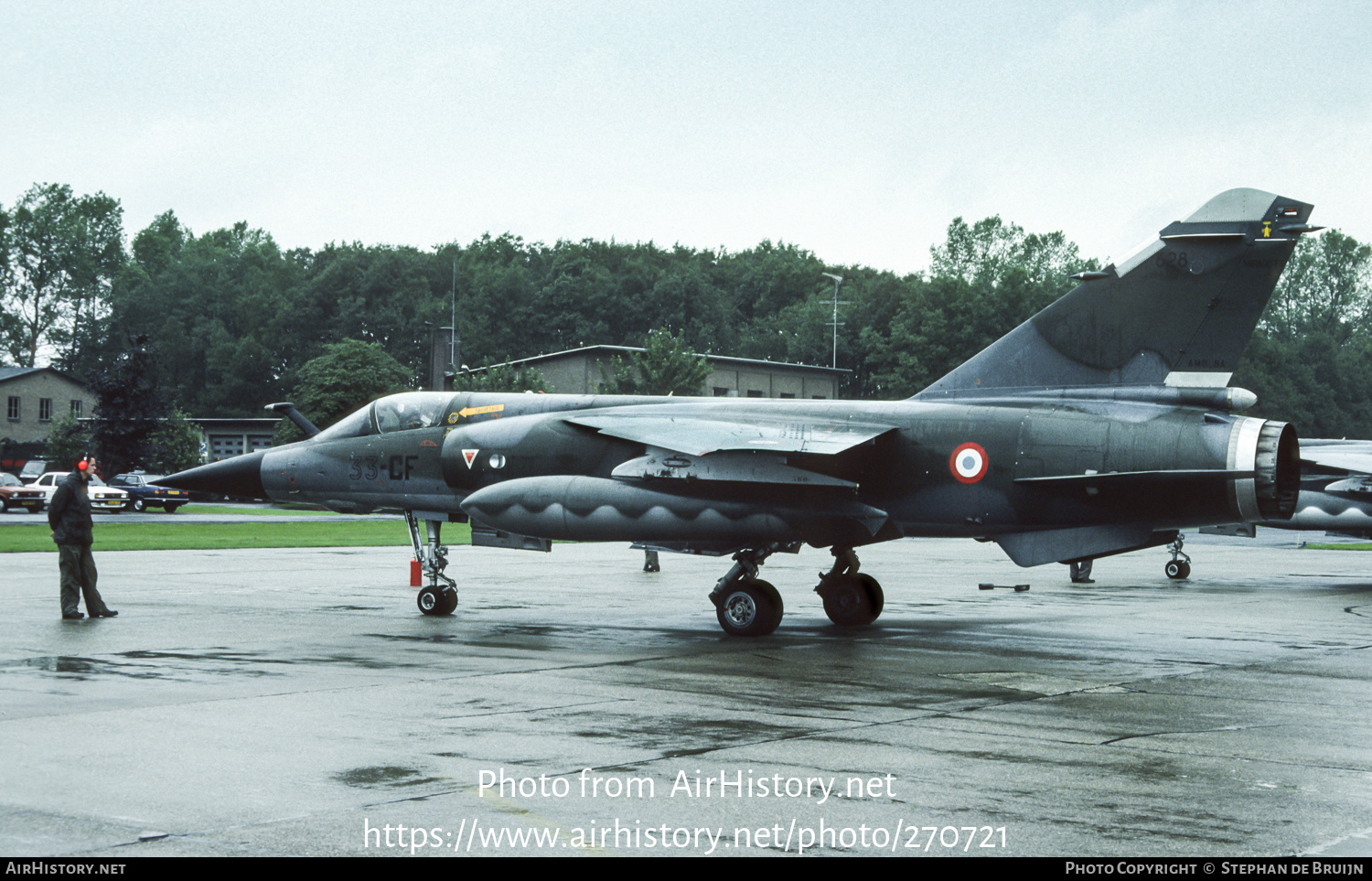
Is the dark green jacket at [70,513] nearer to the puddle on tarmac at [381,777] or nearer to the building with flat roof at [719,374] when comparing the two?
the puddle on tarmac at [381,777]

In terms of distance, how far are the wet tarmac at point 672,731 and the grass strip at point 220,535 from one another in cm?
1432

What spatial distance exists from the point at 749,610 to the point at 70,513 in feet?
28.1

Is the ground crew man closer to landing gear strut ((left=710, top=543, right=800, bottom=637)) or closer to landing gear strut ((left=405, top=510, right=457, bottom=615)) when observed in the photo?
landing gear strut ((left=405, top=510, right=457, bottom=615))

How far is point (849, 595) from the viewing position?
16.5 m

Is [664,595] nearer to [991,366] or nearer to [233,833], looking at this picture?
[991,366]

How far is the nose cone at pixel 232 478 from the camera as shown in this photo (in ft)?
60.8

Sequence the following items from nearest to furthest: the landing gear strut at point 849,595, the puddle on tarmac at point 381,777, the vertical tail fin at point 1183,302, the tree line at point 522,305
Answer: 1. the puddle on tarmac at point 381,777
2. the vertical tail fin at point 1183,302
3. the landing gear strut at point 849,595
4. the tree line at point 522,305

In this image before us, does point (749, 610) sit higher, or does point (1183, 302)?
point (1183, 302)

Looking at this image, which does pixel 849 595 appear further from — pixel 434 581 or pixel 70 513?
pixel 70 513

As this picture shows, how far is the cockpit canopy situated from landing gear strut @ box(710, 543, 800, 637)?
492 centimetres

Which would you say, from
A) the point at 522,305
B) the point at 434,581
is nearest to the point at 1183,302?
the point at 434,581

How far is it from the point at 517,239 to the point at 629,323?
1137 inches

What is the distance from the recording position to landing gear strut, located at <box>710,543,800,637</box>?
1510 cm

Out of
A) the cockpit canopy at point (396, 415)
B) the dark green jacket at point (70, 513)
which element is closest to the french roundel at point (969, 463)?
the cockpit canopy at point (396, 415)
